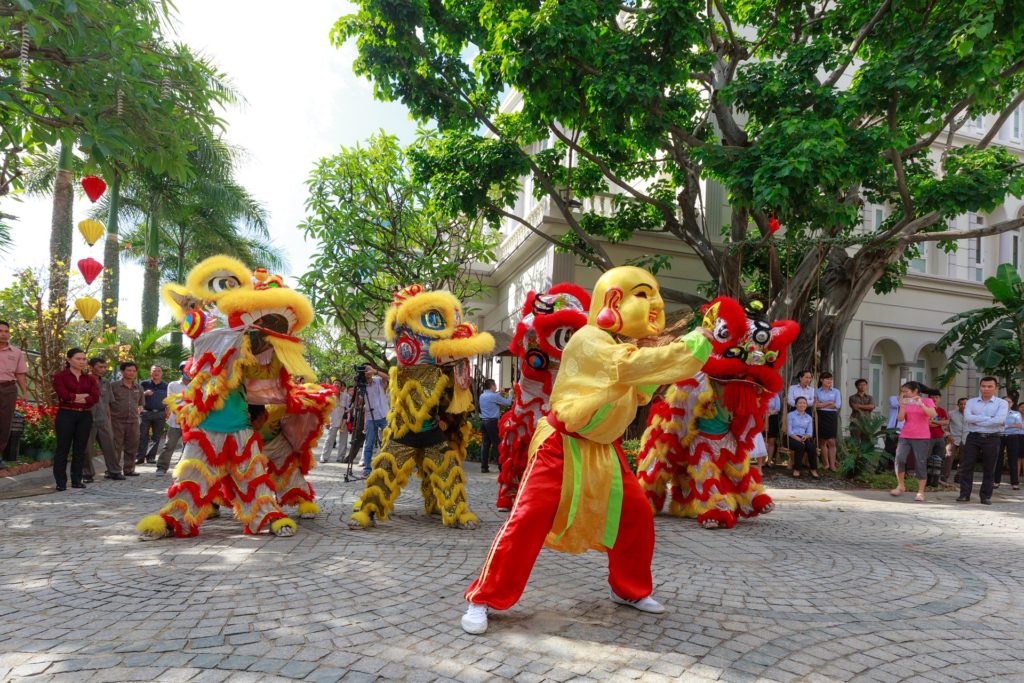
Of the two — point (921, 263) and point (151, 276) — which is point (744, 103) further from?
point (151, 276)

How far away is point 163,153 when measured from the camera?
22.4 feet

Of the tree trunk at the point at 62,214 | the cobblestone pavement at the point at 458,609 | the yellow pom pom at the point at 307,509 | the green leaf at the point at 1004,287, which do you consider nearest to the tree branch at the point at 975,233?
the green leaf at the point at 1004,287

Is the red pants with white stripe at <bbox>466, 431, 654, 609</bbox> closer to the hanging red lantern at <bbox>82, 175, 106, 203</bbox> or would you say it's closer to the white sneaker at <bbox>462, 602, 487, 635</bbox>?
the white sneaker at <bbox>462, 602, 487, 635</bbox>

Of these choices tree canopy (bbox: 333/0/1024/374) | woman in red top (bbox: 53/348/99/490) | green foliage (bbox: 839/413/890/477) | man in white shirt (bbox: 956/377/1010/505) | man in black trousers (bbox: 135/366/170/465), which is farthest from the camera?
green foliage (bbox: 839/413/890/477)

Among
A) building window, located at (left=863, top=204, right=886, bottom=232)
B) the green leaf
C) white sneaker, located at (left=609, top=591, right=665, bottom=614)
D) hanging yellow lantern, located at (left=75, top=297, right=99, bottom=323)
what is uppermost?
building window, located at (left=863, top=204, right=886, bottom=232)

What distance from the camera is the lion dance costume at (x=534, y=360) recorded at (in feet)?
20.8

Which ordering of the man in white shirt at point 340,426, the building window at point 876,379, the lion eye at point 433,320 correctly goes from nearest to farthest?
the lion eye at point 433,320 < the man in white shirt at point 340,426 < the building window at point 876,379

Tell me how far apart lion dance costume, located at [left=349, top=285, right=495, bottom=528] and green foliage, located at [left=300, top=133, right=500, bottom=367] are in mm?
7243

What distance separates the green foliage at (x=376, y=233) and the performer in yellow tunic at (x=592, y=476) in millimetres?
10215

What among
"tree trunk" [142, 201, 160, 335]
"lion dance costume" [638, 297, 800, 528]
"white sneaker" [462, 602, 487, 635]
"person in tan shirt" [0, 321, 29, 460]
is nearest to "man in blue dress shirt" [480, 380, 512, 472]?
"lion dance costume" [638, 297, 800, 528]

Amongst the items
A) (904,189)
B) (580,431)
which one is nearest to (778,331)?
(580,431)

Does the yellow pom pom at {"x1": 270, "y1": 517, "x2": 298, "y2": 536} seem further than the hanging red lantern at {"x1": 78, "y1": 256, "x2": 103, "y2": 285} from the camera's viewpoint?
No

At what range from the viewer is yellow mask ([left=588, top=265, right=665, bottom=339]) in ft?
11.0

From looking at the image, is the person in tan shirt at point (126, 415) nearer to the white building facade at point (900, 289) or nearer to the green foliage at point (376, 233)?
the green foliage at point (376, 233)
